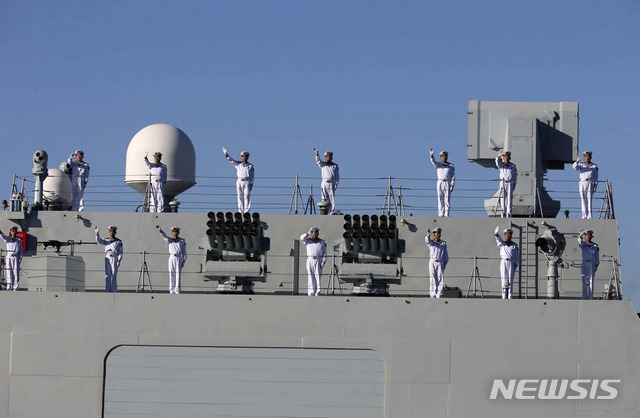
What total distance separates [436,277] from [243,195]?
4.64 m

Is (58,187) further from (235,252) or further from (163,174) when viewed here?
(235,252)

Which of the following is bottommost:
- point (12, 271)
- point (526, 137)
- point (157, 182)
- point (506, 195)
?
point (12, 271)

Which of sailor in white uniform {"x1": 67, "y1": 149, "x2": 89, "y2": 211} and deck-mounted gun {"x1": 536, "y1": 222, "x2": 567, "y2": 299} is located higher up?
sailor in white uniform {"x1": 67, "y1": 149, "x2": 89, "y2": 211}

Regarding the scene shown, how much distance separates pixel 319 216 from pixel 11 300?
5.48 m

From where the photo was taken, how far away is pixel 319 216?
21.4 metres

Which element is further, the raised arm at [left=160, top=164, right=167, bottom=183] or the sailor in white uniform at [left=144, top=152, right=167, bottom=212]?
the raised arm at [left=160, top=164, right=167, bottom=183]

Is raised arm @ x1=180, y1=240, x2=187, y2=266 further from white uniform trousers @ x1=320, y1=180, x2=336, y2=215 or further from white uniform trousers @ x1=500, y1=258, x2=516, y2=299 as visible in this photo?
white uniform trousers @ x1=500, y1=258, x2=516, y2=299

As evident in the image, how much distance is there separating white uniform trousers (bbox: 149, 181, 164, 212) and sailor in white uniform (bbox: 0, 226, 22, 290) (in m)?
2.80

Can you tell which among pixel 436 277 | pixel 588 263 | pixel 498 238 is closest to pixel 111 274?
pixel 436 277

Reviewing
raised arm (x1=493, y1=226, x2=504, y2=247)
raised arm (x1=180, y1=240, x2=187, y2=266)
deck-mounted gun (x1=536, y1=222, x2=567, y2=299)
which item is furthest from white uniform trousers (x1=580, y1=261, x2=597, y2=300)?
raised arm (x1=180, y1=240, x2=187, y2=266)

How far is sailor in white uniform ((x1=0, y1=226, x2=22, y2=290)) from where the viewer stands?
20.8 metres

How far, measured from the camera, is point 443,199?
73.8 ft

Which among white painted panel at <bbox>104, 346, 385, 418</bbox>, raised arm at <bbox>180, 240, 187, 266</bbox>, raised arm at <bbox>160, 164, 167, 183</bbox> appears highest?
raised arm at <bbox>160, 164, 167, 183</bbox>

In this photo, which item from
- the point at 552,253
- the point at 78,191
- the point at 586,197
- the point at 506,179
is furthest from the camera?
the point at 78,191
